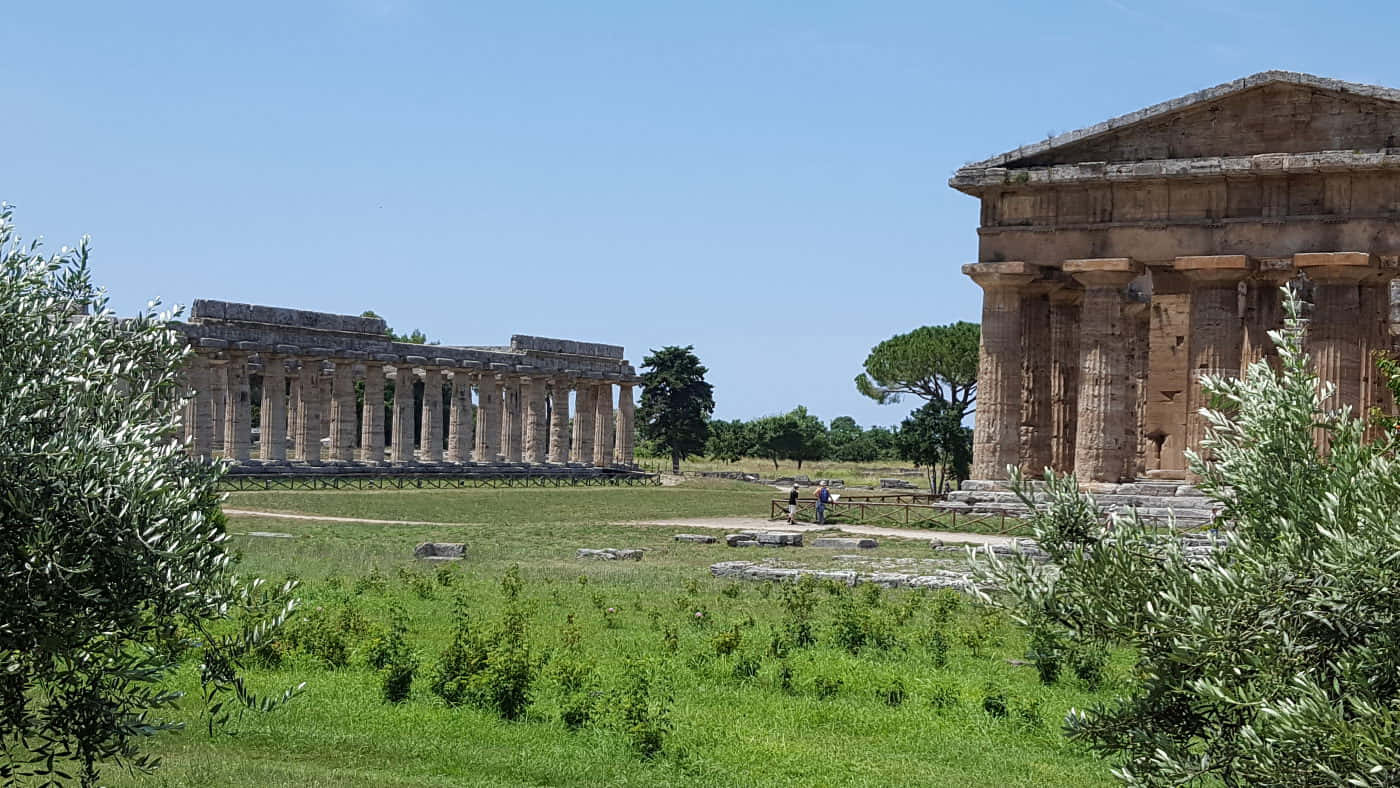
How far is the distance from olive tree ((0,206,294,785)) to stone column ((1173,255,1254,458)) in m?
30.4

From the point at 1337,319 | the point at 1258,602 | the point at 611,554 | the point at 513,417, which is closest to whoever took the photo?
the point at 1258,602

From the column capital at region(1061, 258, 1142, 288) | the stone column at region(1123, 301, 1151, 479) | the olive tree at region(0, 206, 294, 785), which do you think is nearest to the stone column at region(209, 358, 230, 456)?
the stone column at region(1123, 301, 1151, 479)

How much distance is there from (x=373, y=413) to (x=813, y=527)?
40738 millimetres

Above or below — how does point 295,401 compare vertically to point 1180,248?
below

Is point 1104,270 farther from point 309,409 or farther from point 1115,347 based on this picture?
point 309,409

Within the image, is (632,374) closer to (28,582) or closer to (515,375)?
(515,375)

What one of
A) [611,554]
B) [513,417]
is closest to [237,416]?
[513,417]

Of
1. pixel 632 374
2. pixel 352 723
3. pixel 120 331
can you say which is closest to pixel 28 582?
pixel 120 331

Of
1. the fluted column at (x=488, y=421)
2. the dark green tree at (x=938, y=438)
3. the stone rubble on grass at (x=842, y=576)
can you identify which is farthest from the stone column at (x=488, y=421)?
the stone rubble on grass at (x=842, y=576)

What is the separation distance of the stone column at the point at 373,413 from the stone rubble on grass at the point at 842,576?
48.9m

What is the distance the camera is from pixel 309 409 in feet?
235

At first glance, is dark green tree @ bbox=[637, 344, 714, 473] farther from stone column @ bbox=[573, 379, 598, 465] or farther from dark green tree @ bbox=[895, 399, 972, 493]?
dark green tree @ bbox=[895, 399, 972, 493]

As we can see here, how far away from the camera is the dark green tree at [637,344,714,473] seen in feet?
337

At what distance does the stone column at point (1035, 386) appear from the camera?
40.0m
